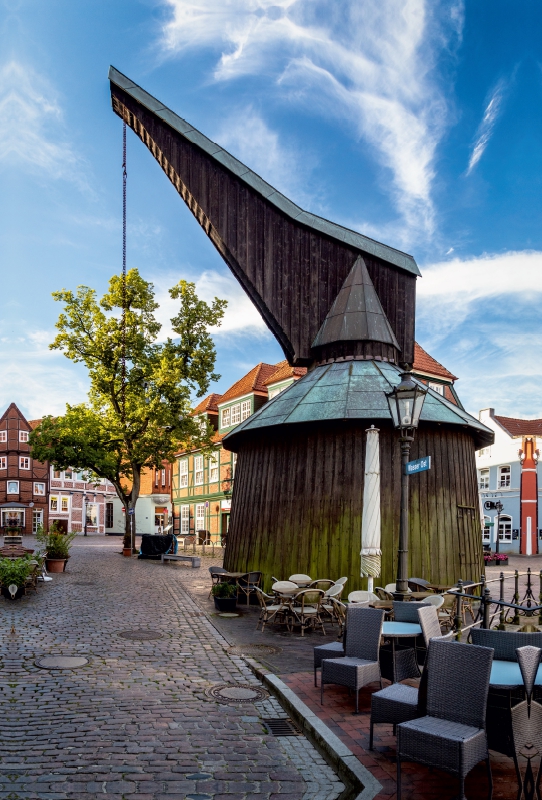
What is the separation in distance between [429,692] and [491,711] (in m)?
0.46

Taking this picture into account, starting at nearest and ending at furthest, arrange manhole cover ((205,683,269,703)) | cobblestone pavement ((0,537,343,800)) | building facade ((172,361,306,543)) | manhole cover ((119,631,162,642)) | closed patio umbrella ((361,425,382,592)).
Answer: cobblestone pavement ((0,537,343,800)), manhole cover ((205,683,269,703)), manhole cover ((119,631,162,642)), closed patio umbrella ((361,425,382,592)), building facade ((172,361,306,543))

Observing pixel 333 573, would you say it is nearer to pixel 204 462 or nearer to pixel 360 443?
pixel 360 443

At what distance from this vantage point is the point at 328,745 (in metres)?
5.66

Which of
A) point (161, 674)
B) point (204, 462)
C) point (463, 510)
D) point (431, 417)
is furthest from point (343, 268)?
point (204, 462)

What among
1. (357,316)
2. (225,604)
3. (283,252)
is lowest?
(225,604)

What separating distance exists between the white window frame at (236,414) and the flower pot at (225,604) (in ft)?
85.8

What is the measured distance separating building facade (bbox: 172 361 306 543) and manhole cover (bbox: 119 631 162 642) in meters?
24.3

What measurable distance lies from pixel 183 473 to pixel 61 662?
41554 mm

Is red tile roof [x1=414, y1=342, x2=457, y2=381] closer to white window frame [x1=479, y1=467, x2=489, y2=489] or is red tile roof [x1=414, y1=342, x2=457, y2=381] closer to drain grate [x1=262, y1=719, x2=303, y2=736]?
white window frame [x1=479, y1=467, x2=489, y2=489]

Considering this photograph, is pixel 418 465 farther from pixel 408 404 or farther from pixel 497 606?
pixel 497 606

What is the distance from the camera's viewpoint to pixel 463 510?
15.7 meters

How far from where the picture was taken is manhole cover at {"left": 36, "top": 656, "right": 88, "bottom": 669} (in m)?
8.54

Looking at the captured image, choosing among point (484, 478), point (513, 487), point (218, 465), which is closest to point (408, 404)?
point (218, 465)

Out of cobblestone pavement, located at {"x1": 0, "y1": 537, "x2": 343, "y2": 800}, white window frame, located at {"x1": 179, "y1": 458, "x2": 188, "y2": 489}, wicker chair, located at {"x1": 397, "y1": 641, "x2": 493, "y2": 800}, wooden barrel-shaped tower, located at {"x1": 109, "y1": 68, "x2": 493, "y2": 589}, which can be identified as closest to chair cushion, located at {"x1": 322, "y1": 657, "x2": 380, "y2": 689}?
cobblestone pavement, located at {"x1": 0, "y1": 537, "x2": 343, "y2": 800}
